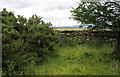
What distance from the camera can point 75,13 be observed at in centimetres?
726

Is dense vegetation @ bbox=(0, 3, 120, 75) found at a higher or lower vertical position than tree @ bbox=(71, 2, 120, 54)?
lower

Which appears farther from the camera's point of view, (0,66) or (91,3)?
(91,3)

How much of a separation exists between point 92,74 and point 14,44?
11.0 ft

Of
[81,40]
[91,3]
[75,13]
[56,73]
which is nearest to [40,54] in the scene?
[56,73]

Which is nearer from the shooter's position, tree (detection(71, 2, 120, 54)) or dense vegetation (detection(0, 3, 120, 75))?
dense vegetation (detection(0, 3, 120, 75))

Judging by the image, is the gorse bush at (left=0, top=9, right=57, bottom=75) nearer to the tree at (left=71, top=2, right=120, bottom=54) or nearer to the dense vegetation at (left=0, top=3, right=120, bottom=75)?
the dense vegetation at (left=0, top=3, right=120, bottom=75)

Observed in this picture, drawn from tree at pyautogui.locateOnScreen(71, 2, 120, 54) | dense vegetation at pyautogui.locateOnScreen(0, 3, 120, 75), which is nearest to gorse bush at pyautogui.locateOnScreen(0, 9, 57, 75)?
dense vegetation at pyautogui.locateOnScreen(0, 3, 120, 75)

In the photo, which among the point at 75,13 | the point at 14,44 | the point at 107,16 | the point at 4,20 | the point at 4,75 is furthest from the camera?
the point at 75,13

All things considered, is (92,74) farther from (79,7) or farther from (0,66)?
(79,7)

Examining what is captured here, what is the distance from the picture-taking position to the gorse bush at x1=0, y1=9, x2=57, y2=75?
472cm

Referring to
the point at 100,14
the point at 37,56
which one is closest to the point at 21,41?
the point at 37,56

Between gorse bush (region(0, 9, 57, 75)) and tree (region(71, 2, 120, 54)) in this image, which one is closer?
gorse bush (region(0, 9, 57, 75))

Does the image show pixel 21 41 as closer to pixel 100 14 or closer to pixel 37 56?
pixel 37 56

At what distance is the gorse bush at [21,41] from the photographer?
15.5 feet
